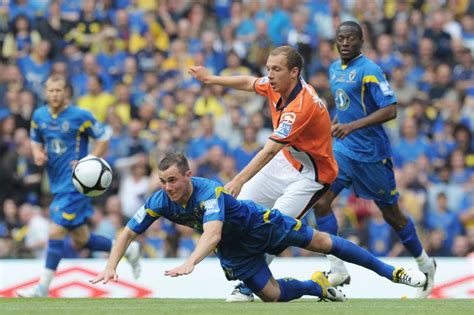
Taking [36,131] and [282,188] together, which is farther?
[36,131]

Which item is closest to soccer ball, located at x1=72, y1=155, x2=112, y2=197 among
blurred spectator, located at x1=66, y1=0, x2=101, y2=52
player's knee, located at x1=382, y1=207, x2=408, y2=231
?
player's knee, located at x1=382, y1=207, x2=408, y2=231

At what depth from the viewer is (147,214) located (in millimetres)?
10328

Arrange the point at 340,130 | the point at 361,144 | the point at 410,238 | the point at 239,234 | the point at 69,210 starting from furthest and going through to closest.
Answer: the point at 69,210 → the point at 410,238 → the point at 361,144 → the point at 340,130 → the point at 239,234

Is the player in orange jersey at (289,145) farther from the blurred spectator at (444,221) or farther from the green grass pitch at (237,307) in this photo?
the blurred spectator at (444,221)

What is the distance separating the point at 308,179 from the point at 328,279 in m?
1.30

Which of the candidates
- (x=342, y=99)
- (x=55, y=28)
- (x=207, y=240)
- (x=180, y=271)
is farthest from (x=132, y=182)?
(x=180, y=271)

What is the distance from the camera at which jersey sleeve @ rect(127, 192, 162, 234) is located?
10297mm

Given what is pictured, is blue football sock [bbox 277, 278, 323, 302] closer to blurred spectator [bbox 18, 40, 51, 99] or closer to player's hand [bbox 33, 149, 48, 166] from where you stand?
player's hand [bbox 33, 149, 48, 166]

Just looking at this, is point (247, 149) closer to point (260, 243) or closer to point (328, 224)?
point (328, 224)

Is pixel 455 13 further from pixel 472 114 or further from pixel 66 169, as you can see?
pixel 66 169

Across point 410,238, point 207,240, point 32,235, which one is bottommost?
point 32,235

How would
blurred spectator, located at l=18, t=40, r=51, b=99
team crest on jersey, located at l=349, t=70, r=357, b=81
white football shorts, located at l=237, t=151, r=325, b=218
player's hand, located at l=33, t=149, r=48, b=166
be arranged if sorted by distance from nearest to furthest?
white football shorts, located at l=237, t=151, r=325, b=218 → team crest on jersey, located at l=349, t=70, r=357, b=81 → player's hand, located at l=33, t=149, r=48, b=166 → blurred spectator, located at l=18, t=40, r=51, b=99

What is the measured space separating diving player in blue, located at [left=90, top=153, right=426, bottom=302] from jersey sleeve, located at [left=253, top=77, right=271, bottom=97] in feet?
4.63

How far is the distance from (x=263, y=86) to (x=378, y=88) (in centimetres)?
119
